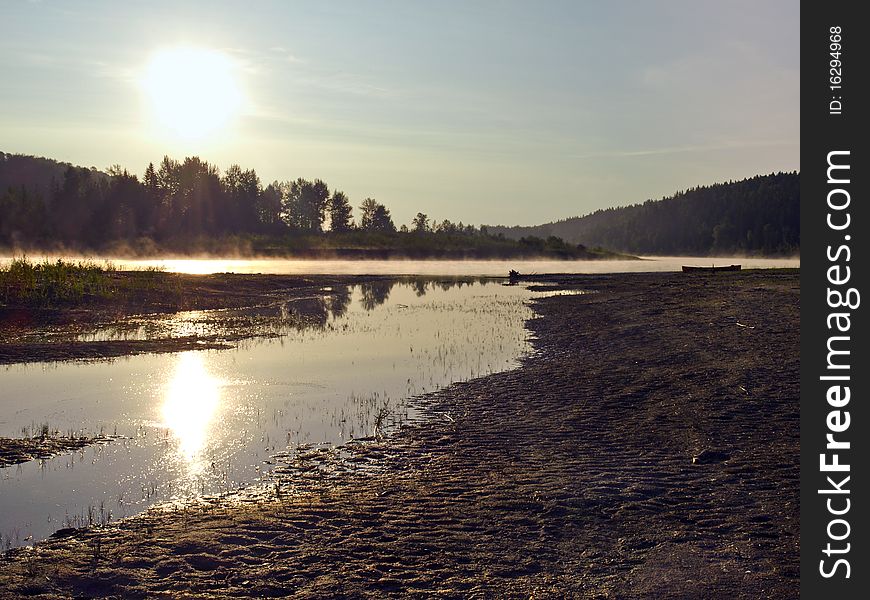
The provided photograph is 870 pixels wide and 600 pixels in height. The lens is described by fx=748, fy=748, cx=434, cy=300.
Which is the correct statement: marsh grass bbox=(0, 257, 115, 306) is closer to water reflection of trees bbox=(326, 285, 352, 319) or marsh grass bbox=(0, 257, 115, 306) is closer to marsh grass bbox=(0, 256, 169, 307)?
marsh grass bbox=(0, 256, 169, 307)

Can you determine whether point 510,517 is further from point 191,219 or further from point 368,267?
point 191,219

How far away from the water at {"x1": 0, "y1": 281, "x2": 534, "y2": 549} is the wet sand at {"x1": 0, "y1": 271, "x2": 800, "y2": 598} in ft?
Answer: 3.57

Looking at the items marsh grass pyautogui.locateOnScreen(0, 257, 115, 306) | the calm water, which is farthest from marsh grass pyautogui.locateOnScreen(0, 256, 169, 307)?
the calm water

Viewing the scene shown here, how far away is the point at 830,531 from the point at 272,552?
6.43 meters

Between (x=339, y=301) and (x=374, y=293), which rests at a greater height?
(x=374, y=293)

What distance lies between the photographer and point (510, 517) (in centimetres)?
1027

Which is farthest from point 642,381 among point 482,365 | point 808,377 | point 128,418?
point 128,418

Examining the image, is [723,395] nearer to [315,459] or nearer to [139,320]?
[315,459]

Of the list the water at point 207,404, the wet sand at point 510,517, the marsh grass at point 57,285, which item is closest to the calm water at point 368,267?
the marsh grass at point 57,285

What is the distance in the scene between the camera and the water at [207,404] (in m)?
12.1

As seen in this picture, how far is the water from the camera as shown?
1209 centimetres

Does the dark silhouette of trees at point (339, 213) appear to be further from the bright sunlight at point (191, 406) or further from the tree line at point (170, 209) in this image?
the bright sunlight at point (191, 406)

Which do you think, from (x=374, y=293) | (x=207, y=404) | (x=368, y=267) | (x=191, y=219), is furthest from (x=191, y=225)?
(x=207, y=404)

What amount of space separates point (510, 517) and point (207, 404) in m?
10.8
